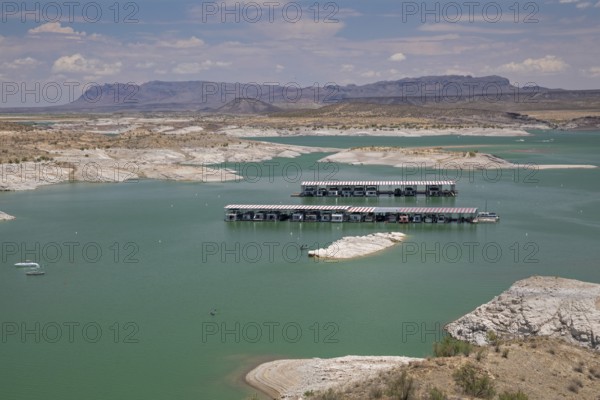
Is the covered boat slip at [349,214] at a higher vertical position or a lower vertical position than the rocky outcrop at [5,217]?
higher

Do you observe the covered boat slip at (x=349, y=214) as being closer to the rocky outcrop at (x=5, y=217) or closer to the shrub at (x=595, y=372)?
the rocky outcrop at (x=5, y=217)

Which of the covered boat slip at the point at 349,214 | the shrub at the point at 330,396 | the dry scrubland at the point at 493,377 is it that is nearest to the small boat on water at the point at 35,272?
the covered boat slip at the point at 349,214

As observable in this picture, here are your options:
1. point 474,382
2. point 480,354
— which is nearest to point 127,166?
point 480,354

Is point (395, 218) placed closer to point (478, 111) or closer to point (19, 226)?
point (19, 226)

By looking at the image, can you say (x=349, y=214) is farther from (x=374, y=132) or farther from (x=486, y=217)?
(x=374, y=132)

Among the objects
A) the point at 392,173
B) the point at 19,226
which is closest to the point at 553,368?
the point at 19,226

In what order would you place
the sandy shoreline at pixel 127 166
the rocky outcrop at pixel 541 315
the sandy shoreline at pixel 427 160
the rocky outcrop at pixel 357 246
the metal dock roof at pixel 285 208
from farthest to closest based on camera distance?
the sandy shoreline at pixel 427 160 → the sandy shoreline at pixel 127 166 → the metal dock roof at pixel 285 208 → the rocky outcrop at pixel 357 246 → the rocky outcrop at pixel 541 315

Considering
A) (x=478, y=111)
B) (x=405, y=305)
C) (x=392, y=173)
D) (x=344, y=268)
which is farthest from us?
(x=478, y=111)
